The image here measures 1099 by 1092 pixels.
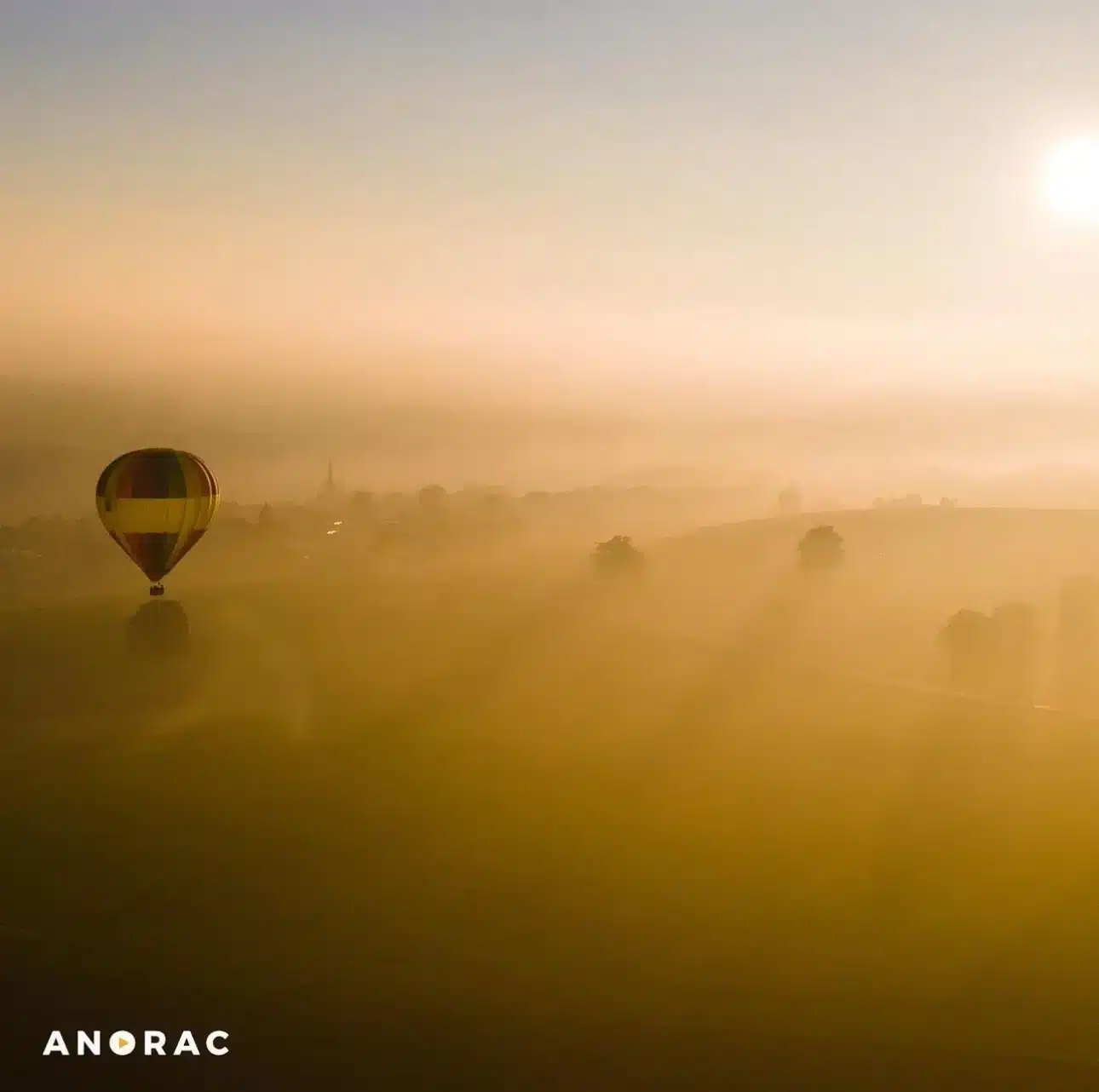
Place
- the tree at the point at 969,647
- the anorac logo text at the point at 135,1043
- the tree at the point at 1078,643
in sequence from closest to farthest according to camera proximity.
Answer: the anorac logo text at the point at 135,1043 → the tree at the point at 1078,643 → the tree at the point at 969,647

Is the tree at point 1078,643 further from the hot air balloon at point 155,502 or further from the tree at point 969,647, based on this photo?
the hot air balloon at point 155,502

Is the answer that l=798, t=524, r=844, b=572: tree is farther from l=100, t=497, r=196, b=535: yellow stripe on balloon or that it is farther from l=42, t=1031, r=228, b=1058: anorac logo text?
l=42, t=1031, r=228, b=1058: anorac logo text

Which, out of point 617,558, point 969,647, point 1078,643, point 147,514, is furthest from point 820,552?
point 147,514

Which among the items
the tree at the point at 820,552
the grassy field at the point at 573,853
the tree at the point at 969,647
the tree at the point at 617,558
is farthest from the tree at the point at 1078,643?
the tree at the point at 617,558

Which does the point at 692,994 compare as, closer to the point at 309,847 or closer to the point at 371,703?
the point at 309,847

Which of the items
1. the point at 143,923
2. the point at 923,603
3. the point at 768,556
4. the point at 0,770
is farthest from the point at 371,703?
the point at 768,556

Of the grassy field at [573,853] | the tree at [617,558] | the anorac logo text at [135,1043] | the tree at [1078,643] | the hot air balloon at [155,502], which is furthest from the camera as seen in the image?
the tree at [617,558]
